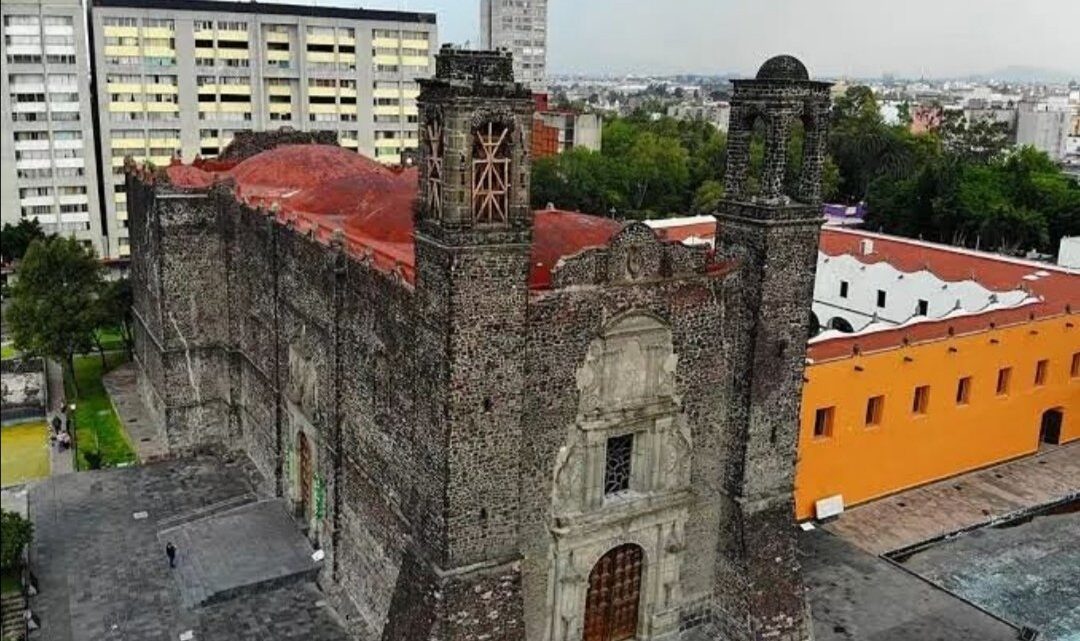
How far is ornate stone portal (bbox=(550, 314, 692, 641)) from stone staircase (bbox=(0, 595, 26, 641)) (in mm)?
9656

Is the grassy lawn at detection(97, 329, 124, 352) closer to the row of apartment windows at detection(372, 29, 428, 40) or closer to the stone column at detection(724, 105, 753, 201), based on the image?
the stone column at detection(724, 105, 753, 201)

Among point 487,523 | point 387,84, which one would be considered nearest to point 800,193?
point 487,523

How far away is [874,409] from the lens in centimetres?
2352

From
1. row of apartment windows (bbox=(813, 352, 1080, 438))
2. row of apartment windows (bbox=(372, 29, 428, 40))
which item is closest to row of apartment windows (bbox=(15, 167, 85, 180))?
row of apartment windows (bbox=(372, 29, 428, 40))

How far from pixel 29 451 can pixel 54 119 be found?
104ft

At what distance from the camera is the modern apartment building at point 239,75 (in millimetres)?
55531

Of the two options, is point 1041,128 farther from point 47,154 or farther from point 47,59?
point 47,154

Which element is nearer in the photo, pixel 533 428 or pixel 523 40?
pixel 533 428

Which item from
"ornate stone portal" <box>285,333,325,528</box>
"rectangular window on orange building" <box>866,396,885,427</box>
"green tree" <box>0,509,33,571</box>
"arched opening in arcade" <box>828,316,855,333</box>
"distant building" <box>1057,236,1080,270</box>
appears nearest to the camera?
"green tree" <box>0,509,33,571</box>

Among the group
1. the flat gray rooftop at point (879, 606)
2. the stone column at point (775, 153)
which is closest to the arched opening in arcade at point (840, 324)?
the flat gray rooftop at point (879, 606)

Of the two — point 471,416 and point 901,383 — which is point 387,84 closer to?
point 901,383

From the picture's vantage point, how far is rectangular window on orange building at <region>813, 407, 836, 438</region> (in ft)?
74.1

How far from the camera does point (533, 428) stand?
1500 cm

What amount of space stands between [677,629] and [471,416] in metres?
6.31
